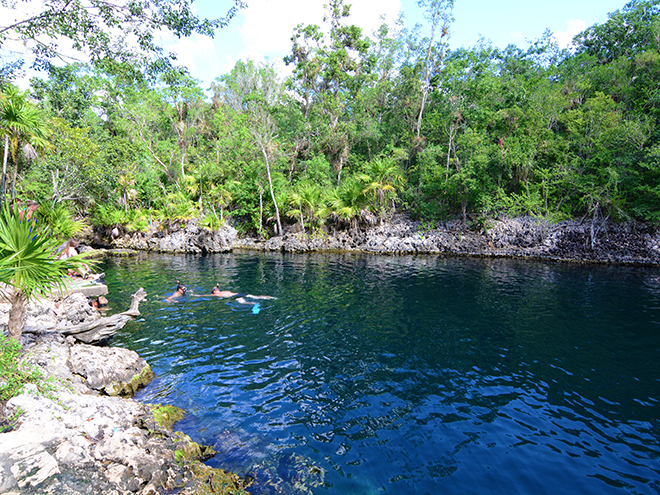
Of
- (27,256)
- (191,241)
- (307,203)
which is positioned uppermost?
(307,203)

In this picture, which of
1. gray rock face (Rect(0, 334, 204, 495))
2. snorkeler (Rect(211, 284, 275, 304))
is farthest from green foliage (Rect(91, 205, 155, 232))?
gray rock face (Rect(0, 334, 204, 495))

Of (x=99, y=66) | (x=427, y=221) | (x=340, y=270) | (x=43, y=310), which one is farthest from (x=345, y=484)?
(x=427, y=221)

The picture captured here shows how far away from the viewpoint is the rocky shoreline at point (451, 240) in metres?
24.3

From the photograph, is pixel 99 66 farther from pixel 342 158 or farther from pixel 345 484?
pixel 342 158

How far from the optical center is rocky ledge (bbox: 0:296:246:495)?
3.59 meters

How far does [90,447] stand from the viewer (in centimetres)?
419

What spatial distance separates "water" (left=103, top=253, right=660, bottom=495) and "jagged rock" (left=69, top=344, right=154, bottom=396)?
1.35 feet

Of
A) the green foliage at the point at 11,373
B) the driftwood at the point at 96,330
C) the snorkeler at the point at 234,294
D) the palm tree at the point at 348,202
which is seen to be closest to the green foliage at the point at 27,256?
the green foliage at the point at 11,373

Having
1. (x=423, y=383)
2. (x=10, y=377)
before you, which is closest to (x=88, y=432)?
(x=10, y=377)

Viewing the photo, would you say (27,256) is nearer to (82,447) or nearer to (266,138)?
(82,447)

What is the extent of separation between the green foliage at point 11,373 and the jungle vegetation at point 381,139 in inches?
727

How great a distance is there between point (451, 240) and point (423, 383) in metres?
24.3

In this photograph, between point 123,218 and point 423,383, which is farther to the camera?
point 123,218

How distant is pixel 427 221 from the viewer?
1270 inches
